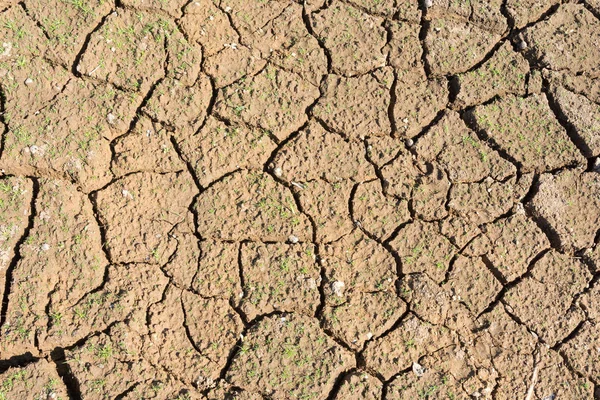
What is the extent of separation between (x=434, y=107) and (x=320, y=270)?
4.11ft

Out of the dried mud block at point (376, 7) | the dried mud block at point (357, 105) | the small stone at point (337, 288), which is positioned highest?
the dried mud block at point (376, 7)

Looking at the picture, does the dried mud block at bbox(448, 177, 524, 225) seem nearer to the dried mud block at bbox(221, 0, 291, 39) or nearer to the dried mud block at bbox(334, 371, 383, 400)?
the dried mud block at bbox(334, 371, 383, 400)

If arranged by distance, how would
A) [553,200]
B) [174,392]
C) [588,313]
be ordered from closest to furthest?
[174,392], [588,313], [553,200]

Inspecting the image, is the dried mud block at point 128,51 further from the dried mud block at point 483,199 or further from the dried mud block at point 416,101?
the dried mud block at point 483,199

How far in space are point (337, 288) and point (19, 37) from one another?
7.37 ft

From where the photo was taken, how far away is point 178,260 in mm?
3002

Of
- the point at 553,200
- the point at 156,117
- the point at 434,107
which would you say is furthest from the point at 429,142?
the point at 156,117

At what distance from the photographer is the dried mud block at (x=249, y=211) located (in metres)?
3.11

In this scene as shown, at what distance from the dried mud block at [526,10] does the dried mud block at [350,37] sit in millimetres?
898

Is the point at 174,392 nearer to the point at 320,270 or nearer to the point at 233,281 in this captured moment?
Answer: the point at 233,281

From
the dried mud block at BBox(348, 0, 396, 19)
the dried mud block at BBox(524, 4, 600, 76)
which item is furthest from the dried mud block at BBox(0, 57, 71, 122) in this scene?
the dried mud block at BBox(524, 4, 600, 76)

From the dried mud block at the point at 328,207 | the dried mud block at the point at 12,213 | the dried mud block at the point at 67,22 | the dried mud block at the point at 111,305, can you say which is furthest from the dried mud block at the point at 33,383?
the dried mud block at the point at 67,22

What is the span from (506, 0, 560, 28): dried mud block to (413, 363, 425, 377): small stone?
232 cm

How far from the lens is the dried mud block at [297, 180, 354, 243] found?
317 cm
